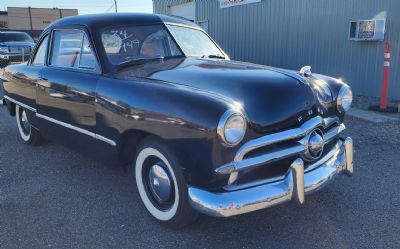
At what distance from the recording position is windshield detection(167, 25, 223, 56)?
3738 mm

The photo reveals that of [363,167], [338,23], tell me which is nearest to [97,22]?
[363,167]

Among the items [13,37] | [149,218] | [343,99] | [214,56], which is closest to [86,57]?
[214,56]

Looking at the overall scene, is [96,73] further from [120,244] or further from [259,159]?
[259,159]

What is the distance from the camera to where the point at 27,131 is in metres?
4.95

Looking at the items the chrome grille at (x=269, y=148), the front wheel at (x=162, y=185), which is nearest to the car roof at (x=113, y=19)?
the front wheel at (x=162, y=185)

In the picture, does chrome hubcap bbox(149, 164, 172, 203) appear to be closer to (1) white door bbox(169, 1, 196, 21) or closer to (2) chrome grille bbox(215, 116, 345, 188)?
(2) chrome grille bbox(215, 116, 345, 188)

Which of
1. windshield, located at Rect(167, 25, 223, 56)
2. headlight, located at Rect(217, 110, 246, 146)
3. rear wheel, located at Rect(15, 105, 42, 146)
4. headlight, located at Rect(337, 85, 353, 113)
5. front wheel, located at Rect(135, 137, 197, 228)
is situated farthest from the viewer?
rear wheel, located at Rect(15, 105, 42, 146)

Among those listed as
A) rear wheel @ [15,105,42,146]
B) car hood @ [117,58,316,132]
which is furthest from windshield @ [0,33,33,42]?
car hood @ [117,58,316,132]

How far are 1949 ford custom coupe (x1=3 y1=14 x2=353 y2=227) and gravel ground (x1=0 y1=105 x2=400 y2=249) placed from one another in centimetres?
26

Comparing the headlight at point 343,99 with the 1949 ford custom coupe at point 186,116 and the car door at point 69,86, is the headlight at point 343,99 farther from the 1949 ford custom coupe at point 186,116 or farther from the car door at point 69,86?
the car door at point 69,86

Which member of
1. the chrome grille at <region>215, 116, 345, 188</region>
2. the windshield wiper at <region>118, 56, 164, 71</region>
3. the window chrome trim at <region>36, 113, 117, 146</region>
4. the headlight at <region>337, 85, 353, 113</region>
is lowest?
the window chrome trim at <region>36, 113, 117, 146</region>

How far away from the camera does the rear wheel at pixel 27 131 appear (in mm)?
4770

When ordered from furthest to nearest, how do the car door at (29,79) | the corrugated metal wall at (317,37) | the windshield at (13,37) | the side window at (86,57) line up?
the windshield at (13,37), the corrugated metal wall at (317,37), the car door at (29,79), the side window at (86,57)

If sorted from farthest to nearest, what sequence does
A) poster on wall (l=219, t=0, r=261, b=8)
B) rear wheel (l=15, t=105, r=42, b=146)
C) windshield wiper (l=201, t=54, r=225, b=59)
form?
poster on wall (l=219, t=0, r=261, b=8), rear wheel (l=15, t=105, r=42, b=146), windshield wiper (l=201, t=54, r=225, b=59)
